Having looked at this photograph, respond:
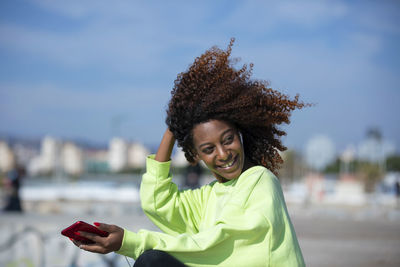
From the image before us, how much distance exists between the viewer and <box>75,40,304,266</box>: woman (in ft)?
6.43

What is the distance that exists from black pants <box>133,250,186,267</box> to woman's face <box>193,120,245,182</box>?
22.0 inches

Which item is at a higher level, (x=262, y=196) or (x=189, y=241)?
(x=262, y=196)

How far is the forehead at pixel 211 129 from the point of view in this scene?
7.56ft

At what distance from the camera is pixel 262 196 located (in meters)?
2.07

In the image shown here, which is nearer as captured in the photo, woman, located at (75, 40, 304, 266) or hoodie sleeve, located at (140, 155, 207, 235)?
woman, located at (75, 40, 304, 266)

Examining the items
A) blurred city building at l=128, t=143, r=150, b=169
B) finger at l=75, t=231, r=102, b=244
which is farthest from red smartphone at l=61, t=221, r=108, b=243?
blurred city building at l=128, t=143, r=150, b=169

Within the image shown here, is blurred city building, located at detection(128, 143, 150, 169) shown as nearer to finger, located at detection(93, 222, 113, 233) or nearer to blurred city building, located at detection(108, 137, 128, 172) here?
blurred city building, located at detection(108, 137, 128, 172)

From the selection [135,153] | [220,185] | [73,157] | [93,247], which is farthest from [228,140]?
[135,153]

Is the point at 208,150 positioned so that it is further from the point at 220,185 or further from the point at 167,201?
the point at 167,201

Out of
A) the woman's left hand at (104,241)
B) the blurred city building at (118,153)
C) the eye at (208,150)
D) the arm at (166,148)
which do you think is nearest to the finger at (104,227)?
the woman's left hand at (104,241)

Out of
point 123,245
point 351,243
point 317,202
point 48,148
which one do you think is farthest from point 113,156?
point 123,245

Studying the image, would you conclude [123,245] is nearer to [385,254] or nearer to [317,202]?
[385,254]

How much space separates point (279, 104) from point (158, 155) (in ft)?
2.18

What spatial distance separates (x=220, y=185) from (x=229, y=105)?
1.35 feet
